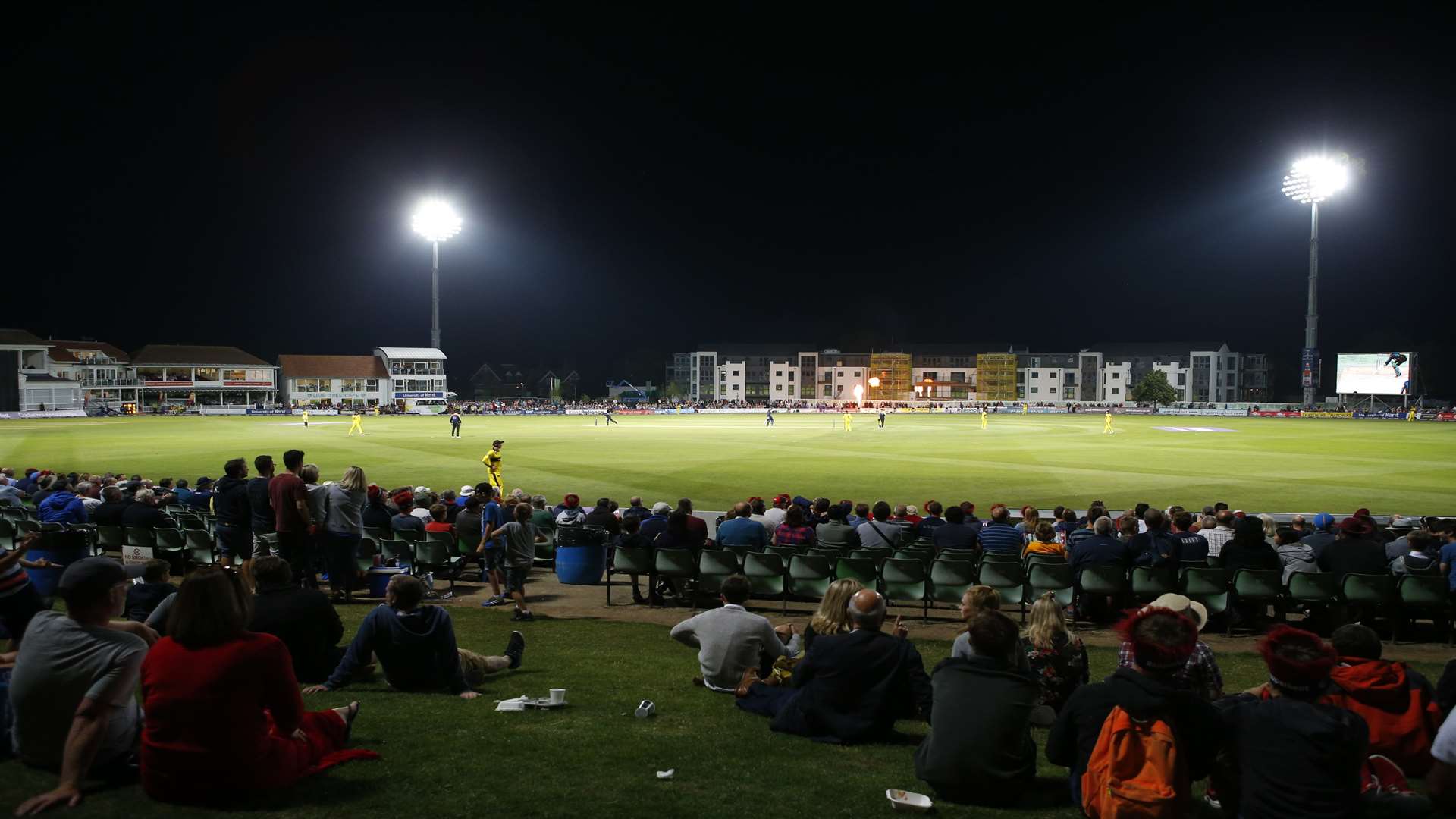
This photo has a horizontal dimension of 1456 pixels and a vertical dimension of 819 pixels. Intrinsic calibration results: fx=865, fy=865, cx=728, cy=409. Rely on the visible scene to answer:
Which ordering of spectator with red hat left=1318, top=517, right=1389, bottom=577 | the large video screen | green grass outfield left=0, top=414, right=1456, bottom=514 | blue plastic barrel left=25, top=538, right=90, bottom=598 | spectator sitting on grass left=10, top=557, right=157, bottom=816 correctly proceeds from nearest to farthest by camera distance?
spectator sitting on grass left=10, top=557, right=157, bottom=816, blue plastic barrel left=25, top=538, right=90, bottom=598, spectator with red hat left=1318, top=517, right=1389, bottom=577, green grass outfield left=0, top=414, right=1456, bottom=514, the large video screen

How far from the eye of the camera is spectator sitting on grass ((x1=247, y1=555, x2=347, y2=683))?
6.08 m

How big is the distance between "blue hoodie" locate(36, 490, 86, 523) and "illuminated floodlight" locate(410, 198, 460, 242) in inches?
2548

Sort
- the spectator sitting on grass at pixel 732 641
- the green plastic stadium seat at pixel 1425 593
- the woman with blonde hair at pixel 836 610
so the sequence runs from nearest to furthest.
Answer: the woman with blonde hair at pixel 836 610, the spectator sitting on grass at pixel 732 641, the green plastic stadium seat at pixel 1425 593

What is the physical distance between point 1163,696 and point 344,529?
31.7 ft

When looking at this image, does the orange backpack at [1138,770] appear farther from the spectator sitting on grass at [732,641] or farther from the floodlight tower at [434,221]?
the floodlight tower at [434,221]

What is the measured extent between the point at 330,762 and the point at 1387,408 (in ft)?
440

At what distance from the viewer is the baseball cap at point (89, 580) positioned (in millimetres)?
4211

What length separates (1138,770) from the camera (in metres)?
4.00

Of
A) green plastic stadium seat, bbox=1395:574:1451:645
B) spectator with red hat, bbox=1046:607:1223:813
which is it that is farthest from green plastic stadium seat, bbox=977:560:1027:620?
spectator with red hat, bbox=1046:607:1223:813

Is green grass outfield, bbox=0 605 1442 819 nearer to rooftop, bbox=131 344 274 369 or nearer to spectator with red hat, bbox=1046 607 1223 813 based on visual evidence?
spectator with red hat, bbox=1046 607 1223 813

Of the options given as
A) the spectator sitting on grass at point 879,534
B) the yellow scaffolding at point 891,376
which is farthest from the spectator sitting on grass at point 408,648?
the yellow scaffolding at point 891,376

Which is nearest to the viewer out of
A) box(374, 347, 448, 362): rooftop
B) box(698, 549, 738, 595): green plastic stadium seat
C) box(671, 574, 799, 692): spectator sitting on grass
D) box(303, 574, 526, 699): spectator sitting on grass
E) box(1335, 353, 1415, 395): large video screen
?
box(303, 574, 526, 699): spectator sitting on grass

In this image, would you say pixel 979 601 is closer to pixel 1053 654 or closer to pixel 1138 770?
pixel 1053 654

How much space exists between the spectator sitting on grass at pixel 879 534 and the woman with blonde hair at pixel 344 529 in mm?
6702
